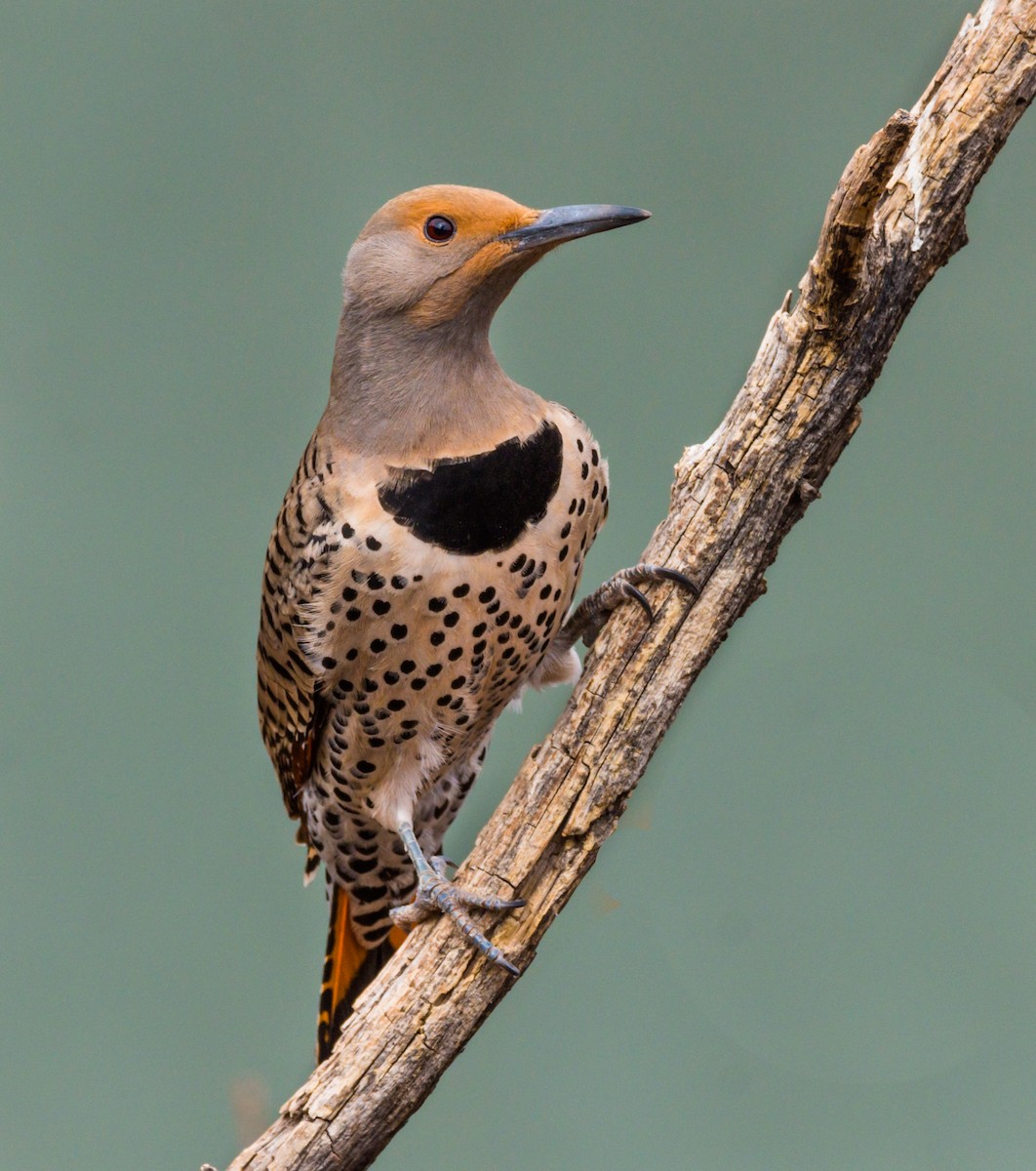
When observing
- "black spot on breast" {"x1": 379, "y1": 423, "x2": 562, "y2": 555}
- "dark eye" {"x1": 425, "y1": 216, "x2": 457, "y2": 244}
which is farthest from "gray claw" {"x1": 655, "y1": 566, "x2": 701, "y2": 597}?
"dark eye" {"x1": 425, "y1": 216, "x2": 457, "y2": 244}

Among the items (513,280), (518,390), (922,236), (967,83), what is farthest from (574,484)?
(967,83)

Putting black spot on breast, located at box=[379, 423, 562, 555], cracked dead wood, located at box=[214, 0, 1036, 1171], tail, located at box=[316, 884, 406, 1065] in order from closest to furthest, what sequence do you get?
1. cracked dead wood, located at box=[214, 0, 1036, 1171]
2. black spot on breast, located at box=[379, 423, 562, 555]
3. tail, located at box=[316, 884, 406, 1065]

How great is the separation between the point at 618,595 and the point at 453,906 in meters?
0.62

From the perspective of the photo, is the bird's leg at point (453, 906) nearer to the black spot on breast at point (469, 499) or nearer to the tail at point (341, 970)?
the tail at point (341, 970)

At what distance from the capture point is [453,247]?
2.22 m

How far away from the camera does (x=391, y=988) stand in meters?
2.33

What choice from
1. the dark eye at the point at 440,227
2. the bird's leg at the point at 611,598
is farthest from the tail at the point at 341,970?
the dark eye at the point at 440,227

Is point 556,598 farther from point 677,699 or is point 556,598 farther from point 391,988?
point 391,988

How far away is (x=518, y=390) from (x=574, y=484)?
20 centimetres

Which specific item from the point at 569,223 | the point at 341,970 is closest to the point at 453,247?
the point at 569,223

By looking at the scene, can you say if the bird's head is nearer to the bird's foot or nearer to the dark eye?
the dark eye

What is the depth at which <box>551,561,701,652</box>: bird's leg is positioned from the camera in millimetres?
2330

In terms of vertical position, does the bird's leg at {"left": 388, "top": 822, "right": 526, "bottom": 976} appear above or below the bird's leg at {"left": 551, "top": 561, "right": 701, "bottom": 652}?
below

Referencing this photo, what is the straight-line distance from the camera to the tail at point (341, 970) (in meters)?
2.90
